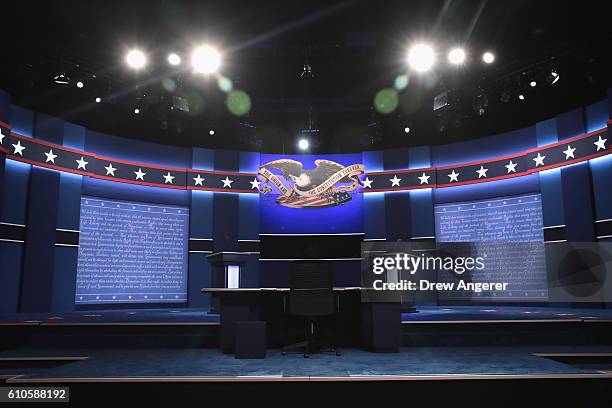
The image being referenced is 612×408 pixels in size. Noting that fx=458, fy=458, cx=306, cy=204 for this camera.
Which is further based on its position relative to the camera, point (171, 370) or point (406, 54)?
point (406, 54)

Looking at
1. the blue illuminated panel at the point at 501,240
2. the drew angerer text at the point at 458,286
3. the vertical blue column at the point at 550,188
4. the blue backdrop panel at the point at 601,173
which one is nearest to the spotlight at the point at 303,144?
the blue illuminated panel at the point at 501,240

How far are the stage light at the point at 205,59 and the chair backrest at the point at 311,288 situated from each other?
456cm

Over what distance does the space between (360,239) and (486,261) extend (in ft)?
9.71

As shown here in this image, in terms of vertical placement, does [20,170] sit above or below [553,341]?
above

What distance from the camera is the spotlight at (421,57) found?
8000 millimetres

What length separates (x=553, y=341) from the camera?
240 inches

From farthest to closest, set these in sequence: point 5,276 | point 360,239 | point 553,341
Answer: point 360,239 → point 5,276 → point 553,341

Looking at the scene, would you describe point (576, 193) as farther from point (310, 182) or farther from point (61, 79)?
point (61, 79)

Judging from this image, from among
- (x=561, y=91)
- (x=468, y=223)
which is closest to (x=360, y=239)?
(x=468, y=223)

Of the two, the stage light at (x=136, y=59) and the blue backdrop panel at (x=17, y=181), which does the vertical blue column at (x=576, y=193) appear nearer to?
the stage light at (x=136, y=59)

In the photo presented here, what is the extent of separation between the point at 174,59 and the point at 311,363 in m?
5.84

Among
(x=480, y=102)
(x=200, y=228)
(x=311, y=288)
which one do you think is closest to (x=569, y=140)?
(x=480, y=102)

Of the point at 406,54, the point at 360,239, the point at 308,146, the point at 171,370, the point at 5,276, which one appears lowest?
the point at 171,370

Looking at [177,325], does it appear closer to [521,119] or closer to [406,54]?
[406,54]
